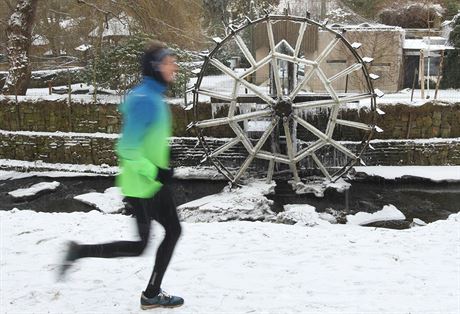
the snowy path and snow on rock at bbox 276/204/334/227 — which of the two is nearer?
the snowy path

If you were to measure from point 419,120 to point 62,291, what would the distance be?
11.7 m

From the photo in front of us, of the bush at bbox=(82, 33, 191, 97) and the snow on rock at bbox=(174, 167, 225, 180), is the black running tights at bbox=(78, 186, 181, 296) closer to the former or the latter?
the snow on rock at bbox=(174, 167, 225, 180)

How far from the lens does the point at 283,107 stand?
11.7m

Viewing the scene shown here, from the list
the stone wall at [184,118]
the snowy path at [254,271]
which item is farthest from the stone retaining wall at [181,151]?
the snowy path at [254,271]

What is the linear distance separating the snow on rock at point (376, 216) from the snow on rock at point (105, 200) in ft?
14.6

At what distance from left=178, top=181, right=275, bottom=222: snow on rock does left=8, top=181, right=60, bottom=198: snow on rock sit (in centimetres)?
360

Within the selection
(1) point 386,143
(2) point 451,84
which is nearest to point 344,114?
A: (1) point 386,143

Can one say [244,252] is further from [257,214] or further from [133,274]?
[257,214]

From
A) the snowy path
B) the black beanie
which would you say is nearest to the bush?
the snowy path

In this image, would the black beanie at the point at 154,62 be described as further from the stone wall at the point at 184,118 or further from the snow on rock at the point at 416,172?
the stone wall at the point at 184,118

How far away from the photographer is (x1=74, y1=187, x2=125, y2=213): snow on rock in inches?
411

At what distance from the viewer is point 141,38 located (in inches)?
627

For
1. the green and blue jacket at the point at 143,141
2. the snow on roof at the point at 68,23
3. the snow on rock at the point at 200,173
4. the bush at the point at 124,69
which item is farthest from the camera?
the snow on roof at the point at 68,23

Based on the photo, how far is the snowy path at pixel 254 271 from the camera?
367cm
